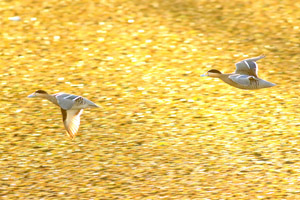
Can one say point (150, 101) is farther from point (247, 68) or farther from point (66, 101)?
point (66, 101)

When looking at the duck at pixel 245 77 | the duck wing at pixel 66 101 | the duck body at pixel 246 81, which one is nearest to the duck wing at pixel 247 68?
the duck at pixel 245 77

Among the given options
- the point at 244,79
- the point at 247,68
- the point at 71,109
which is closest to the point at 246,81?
the point at 244,79

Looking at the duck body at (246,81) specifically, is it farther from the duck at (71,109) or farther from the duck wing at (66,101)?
the duck wing at (66,101)

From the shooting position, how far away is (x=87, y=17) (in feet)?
33.9

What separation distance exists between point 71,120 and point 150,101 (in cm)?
216

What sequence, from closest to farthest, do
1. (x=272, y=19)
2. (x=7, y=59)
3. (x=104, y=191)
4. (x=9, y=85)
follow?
(x=104, y=191) < (x=9, y=85) < (x=7, y=59) < (x=272, y=19)

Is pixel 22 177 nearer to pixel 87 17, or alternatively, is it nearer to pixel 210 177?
pixel 210 177

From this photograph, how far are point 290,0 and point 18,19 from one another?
5.22 meters

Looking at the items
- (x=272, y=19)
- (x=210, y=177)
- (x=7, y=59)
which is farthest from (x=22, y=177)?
(x=272, y=19)

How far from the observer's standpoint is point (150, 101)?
7.93m

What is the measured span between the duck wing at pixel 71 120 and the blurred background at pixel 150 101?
2.08 ft

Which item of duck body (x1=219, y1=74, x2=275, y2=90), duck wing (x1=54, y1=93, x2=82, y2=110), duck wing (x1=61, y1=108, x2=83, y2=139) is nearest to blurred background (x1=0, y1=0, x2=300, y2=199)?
duck wing (x1=61, y1=108, x2=83, y2=139)

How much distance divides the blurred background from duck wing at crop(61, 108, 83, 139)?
63 centimetres

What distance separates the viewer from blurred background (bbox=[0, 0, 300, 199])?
243 inches
